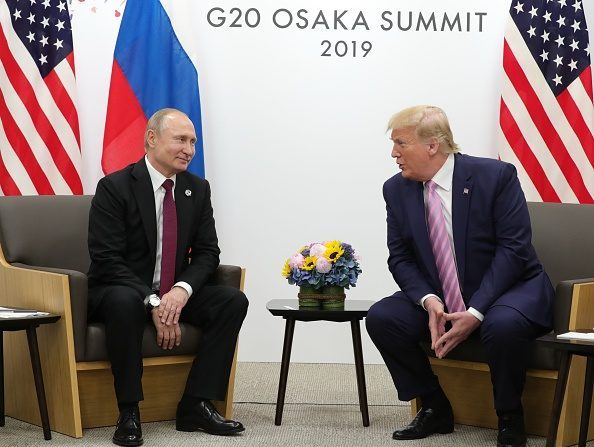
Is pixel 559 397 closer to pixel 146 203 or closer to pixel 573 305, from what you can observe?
pixel 573 305

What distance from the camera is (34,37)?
215 inches

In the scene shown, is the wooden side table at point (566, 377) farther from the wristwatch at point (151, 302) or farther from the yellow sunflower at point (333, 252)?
the wristwatch at point (151, 302)

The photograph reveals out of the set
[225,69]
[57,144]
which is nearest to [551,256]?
[225,69]

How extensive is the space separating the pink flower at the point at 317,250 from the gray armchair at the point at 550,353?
1.83 ft

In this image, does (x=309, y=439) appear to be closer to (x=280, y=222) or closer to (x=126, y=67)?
(x=280, y=222)

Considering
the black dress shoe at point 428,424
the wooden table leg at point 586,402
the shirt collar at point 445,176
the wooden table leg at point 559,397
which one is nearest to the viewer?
the wooden table leg at point 559,397

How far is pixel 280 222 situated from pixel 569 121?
1.68m

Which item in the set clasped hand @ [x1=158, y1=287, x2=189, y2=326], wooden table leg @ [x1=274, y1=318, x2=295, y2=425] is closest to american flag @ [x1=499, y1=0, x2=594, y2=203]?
wooden table leg @ [x1=274, y1=318, x2=295, y2=425]

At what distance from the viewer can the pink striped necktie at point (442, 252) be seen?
13.0 feet

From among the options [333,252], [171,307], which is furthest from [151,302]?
[333,252]

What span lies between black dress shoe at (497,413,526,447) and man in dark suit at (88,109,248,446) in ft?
3.24

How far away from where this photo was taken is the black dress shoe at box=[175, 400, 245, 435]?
3.95 metres

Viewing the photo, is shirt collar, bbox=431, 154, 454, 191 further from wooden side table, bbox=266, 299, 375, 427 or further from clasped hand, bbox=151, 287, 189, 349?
clasped hand, bbox=151, 287, 189, 349

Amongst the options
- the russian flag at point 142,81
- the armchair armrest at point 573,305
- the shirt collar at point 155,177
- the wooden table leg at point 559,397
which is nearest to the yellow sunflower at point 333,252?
the shirt collar at point 155,177
